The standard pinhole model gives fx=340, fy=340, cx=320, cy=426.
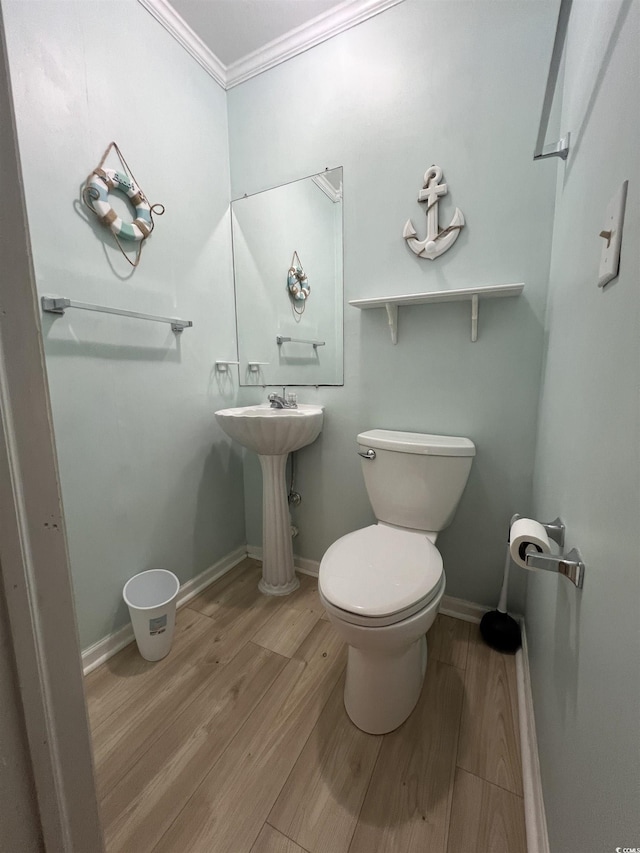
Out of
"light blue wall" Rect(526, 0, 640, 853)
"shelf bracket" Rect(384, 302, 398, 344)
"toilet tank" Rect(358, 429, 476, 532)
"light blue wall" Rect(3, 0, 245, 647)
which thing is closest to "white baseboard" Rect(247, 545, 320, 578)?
"light blue wall" Rect(3, 0, 245, 647)

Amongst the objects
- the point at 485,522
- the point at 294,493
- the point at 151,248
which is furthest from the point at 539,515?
the point at 151,248

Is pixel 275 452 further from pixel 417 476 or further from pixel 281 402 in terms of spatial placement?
pixel 417 476

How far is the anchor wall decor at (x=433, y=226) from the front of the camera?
4.24 feet

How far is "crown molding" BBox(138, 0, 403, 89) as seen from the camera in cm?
134

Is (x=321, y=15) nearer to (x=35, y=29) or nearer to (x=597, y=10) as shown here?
(x=35, y=29)

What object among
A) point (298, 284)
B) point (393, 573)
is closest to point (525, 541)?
point (393, 573)

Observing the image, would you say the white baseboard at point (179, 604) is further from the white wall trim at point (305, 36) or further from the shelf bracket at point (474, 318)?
the white wall trim at point (305, 36)

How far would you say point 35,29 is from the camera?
1.01 metres

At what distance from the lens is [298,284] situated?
67.8 inches

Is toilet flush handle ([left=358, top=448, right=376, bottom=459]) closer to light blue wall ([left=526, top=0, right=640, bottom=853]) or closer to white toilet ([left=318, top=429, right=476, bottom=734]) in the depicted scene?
white toilet ([left=318, top=429, right=476, bottom=734])

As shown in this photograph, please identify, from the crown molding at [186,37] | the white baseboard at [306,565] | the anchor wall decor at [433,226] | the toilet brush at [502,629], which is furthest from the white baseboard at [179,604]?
the crown molding at [186,37]

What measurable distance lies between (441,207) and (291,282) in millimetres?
754

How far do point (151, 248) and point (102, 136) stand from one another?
36 centimetres

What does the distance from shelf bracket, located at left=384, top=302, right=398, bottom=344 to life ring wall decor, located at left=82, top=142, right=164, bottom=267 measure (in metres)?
1.00
